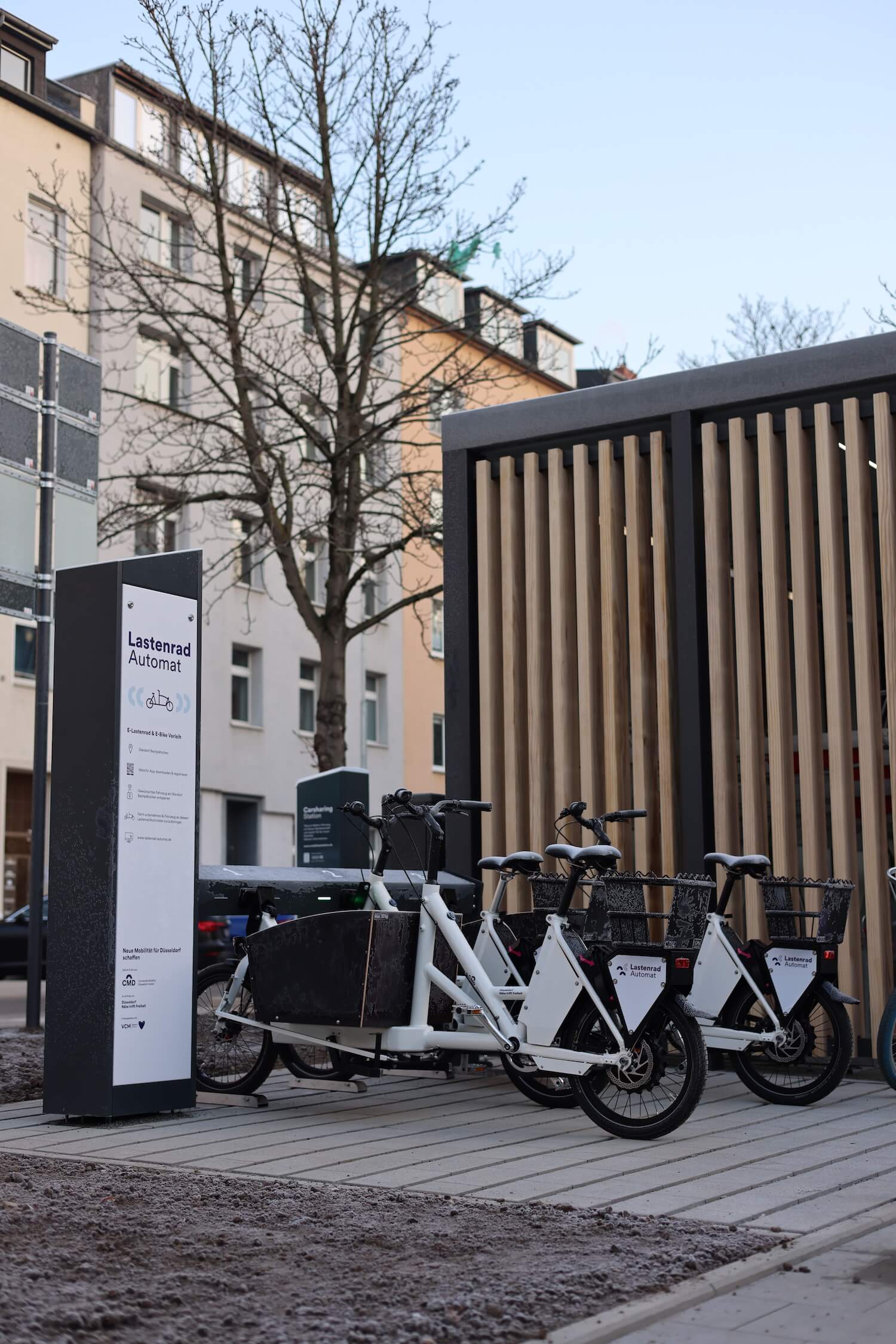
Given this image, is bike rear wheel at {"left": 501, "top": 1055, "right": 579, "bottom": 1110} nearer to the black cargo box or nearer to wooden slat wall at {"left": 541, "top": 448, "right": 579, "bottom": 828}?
the black cargo box

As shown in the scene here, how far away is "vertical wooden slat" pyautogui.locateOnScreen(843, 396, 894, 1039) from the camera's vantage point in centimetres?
969

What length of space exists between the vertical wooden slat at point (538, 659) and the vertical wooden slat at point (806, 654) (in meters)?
1.62

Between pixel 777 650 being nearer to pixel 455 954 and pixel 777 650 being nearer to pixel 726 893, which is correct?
pixel 726 893

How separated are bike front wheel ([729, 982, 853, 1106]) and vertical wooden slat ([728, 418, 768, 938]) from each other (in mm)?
1535

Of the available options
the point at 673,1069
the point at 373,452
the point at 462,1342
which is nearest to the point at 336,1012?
the point at 673,1069

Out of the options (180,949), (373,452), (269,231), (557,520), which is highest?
(269,231)

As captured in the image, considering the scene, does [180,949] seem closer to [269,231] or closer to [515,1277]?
[515,1277]

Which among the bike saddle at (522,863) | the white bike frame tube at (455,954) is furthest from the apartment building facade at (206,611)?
the white bike frame tube at (455,954)

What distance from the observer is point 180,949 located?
26.3 ft

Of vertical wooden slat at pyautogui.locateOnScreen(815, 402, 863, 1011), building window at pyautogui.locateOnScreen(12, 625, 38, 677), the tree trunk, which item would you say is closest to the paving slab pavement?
vertical wooden slat at pyautogui.locateOnScreen(815, 402, 863, 1011)

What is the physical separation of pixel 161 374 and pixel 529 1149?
2856 centimetres

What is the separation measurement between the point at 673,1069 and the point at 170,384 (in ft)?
94.7

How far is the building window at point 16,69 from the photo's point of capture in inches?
1242

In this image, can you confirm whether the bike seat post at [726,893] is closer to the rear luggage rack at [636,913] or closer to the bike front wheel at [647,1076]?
the rear luggage rack at [636,913]
